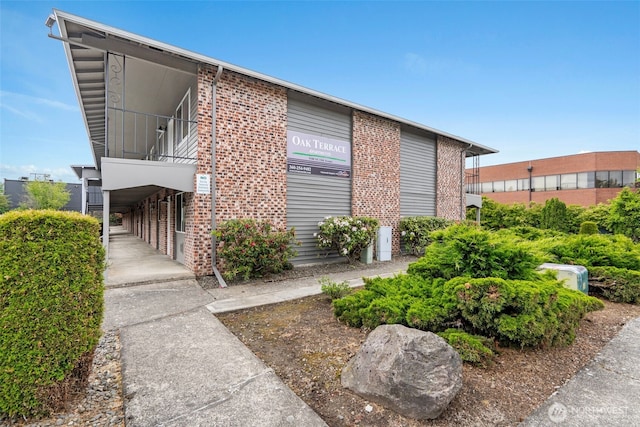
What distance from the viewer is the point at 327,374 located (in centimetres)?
295

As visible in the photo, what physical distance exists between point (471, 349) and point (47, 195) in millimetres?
44818

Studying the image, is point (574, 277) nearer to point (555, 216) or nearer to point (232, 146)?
point (232, 146)

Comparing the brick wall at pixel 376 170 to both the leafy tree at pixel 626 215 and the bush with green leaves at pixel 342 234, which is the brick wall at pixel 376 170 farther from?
the leafy tree at pixel 626 215

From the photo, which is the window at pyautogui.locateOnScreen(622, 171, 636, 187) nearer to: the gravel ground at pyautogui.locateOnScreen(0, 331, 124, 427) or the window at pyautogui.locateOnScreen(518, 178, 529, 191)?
the window at pyautogui.locateOnScreen(518, 178, 529, 191)

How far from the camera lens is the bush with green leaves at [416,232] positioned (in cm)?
1141

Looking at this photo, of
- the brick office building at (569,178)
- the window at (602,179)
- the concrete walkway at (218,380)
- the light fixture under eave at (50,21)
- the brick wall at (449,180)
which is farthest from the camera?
the window at (602,179)

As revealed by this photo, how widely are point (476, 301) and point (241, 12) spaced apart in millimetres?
12410

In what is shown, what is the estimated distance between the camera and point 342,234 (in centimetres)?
893

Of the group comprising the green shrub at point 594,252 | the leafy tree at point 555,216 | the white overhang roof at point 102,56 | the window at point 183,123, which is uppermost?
the white overhang roof at point 102,56

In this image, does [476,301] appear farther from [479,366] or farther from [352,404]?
[352,404]

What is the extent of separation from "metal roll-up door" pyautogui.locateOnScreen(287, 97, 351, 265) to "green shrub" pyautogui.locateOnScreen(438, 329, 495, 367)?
6.07 meters

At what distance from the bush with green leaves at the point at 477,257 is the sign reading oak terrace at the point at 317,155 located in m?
5.31

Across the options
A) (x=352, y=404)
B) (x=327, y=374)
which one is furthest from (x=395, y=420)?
(x=327, y=374)

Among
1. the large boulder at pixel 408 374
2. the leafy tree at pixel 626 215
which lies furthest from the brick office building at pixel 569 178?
the large boulder at pixel 408 374
